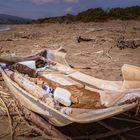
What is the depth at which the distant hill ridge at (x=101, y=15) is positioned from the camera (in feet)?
72.5

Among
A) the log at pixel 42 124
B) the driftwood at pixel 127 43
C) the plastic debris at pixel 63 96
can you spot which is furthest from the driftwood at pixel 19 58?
the driftwood at pixel 127 43

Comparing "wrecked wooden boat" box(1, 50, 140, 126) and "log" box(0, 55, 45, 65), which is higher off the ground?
"log" box(0, 55, 45, 65)

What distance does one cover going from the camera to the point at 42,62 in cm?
706

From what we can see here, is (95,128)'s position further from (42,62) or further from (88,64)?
(88,64)

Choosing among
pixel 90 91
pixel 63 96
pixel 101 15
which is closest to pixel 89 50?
pixel 90 91

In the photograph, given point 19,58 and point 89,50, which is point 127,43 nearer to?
point 89,50

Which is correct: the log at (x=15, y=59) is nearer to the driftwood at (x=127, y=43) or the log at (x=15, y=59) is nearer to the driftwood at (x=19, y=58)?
the driftwood at (x=19, y=58)

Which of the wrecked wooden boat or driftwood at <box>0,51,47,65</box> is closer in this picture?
the wrecked wooden boat

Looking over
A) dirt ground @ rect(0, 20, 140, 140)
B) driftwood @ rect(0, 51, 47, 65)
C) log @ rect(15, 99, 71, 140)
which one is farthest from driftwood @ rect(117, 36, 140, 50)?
log @ rect(15, 99, 71, 140)

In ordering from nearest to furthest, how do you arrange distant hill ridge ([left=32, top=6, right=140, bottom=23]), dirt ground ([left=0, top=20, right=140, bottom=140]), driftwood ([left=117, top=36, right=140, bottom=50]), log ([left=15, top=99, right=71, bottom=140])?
log ([left=15, top=99, right=71, bottom=140]) → dirt ground ([left=0, top=20, right=140, bottom=140]) → driftwood ([left=117, top=36, right=140, bottom=50]) → distant hill ridge ([left=32, top=6, right=140, bottom=23])

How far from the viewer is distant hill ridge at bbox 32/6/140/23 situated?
22.1 metres

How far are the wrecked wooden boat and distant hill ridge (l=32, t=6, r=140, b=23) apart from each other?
52.0 ft

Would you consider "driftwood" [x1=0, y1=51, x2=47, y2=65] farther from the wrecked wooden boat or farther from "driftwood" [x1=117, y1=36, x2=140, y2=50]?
"driftwood" [x1=117, y1=36, x2=140, y2=50]

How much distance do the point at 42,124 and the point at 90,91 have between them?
3.04ft
